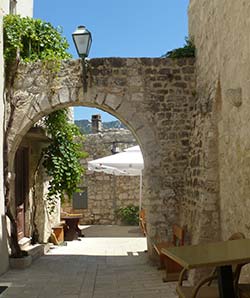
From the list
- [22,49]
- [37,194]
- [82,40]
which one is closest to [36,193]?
[37,194]

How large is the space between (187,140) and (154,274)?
7.25 feet

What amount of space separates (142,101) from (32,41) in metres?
2.11

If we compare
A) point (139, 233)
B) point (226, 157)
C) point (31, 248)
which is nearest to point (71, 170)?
→ point (31, 248)

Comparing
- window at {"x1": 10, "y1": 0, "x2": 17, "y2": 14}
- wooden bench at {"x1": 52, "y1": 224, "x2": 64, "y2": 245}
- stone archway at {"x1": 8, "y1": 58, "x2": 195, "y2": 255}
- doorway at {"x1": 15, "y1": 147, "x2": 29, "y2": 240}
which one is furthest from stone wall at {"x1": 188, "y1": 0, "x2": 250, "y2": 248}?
window at {"x1": 10, "y1": 0, "x2": 17, "y2": 14}

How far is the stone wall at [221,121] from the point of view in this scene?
13.5ft

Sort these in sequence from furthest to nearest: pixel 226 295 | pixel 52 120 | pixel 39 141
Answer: pixel 39 141 → pixel 52 120 → pixel 226 295

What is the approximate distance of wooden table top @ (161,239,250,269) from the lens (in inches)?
90.4

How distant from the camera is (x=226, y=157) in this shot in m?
4.91

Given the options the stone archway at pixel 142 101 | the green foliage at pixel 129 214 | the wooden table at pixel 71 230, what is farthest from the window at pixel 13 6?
the green foliage at pixel 129 214

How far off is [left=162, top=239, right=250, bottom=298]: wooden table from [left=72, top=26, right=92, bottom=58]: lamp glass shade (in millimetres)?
4484

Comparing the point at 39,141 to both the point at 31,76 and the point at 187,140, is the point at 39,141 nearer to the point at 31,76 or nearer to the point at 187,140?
the point at 31,76

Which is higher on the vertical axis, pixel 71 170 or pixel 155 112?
pixel 155 112

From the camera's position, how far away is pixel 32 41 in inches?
275

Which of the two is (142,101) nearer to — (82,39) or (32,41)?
(82,39)
